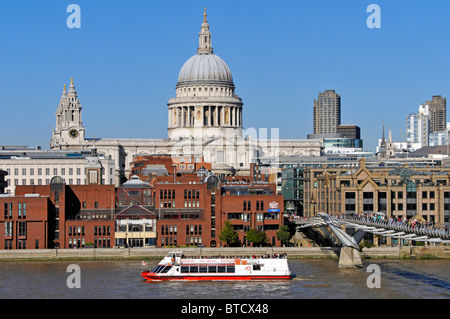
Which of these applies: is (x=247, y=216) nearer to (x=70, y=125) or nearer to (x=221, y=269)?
(x=221, y=269)

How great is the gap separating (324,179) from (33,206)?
27.2 meters

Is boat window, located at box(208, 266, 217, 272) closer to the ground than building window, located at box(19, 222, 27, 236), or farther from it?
closer to the ground

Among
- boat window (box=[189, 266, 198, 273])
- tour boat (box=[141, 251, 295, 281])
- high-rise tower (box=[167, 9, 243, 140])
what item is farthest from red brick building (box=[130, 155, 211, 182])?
boat window (box=[189, 266, 198, 273])

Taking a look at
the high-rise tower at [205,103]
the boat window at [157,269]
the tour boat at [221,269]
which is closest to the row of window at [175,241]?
the tour boat at [221,269]

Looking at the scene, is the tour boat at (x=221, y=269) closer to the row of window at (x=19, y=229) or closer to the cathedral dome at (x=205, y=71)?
the row of window at (x=19, y=229)

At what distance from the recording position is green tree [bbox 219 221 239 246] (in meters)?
80.9

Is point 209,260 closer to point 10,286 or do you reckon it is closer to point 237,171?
point 10,286

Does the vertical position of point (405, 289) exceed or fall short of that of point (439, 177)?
it falls short

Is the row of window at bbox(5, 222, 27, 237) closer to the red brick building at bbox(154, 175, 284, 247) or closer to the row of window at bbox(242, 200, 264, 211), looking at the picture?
the red brick building at bbox(154, 175, 284, 247)

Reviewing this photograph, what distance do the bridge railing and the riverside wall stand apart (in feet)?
10.1

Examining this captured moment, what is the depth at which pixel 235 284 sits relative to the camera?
64938 mm
